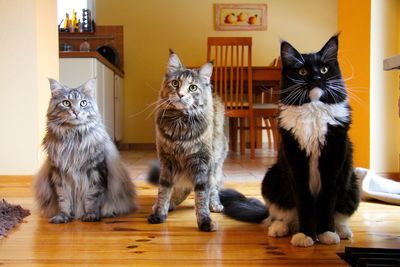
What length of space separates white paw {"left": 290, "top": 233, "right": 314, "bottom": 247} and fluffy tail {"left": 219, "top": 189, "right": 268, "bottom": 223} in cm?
33

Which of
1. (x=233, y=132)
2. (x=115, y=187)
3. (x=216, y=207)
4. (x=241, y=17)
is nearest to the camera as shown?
(x=115, y=187)

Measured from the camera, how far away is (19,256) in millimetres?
1274

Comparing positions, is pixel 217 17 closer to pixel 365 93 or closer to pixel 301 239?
pixel 365 93

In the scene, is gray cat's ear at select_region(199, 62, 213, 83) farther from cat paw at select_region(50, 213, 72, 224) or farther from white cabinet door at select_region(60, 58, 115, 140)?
white cabinet door at select_region(60, 58, 115, 140)

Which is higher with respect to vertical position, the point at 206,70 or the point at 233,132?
the point at 206,70

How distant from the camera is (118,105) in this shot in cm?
562

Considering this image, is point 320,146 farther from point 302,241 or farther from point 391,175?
point 391,175

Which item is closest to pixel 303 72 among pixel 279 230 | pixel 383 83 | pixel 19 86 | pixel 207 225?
pixel 279 230

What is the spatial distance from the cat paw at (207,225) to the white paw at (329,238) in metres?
0.40

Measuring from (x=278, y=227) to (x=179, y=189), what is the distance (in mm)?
554

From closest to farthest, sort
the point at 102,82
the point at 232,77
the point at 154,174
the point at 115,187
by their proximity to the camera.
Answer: the point at 115,187
the point at 154,174
the point at 102,82
the point at 232,77

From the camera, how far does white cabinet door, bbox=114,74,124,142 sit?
5398 mm

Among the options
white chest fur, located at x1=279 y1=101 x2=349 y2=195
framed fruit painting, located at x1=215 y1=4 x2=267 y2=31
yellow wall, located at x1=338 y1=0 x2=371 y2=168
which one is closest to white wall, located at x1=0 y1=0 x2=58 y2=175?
white chest fur, located at x1=279 y1=101 x2=349 y2=195

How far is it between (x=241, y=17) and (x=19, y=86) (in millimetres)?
4219
